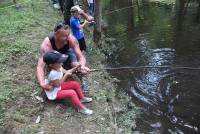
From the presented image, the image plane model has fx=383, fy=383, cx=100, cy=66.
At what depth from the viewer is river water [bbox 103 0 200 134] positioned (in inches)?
318

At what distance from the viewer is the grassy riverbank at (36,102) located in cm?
650

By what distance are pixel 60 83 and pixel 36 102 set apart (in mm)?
719

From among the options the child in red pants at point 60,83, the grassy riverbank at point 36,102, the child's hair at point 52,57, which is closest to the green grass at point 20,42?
the grassy riverbank at point 36,102

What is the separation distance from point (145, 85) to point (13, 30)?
4.39 m

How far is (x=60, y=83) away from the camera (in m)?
6.74

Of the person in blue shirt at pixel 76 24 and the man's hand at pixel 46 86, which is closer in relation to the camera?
the man's hand at pixel 46 86

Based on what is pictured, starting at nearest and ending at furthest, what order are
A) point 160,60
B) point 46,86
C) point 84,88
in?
point 46,86 < point 84,88 < point 160,60

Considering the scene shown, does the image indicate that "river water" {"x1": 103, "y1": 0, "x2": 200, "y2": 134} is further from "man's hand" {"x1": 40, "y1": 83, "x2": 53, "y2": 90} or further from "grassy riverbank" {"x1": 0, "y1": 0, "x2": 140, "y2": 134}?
"man's hand" {"x1": 40, "y1": 83, "x2": 53, "y2": 90}

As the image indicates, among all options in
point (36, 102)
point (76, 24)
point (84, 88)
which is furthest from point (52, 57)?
point (76, 24)

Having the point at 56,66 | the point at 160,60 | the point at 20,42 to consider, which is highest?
the point at 56,66

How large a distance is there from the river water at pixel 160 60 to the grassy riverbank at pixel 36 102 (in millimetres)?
541

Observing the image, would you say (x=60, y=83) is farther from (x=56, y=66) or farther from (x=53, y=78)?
(x=56, y=66)

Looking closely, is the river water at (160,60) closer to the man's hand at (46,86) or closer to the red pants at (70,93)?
the red pants at (70,93)

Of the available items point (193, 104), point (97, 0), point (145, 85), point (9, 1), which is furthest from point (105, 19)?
point (193, 104)
